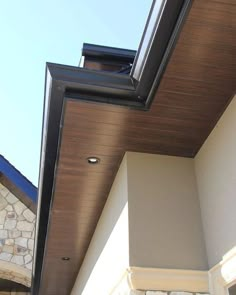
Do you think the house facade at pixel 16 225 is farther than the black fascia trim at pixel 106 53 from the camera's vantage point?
Yes

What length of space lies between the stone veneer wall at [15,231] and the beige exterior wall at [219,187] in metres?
6.63

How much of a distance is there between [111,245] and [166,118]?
1384 mm

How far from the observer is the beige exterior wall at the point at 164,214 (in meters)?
3.17

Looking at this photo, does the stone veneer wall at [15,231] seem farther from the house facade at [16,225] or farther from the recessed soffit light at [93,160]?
the recessed soffit light at [93,160]

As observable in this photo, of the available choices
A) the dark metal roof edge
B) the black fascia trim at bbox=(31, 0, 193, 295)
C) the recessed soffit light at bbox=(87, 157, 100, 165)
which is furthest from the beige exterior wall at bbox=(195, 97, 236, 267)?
the dark metal roof edge

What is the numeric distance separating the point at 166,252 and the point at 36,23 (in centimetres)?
423

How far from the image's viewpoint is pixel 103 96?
3.05 meters

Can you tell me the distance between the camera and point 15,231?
31.2 feet

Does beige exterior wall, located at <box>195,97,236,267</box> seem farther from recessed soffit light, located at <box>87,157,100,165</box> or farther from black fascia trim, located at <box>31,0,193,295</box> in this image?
recessed soffit light, located at <box>87,157,100,165</box>

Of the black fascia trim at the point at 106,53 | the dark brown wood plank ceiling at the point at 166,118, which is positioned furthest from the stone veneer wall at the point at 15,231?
the black fascia trim at the point at 106,53

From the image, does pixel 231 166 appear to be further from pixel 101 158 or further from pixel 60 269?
pixel 60 269

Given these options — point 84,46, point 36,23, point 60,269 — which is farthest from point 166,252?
point 36,23

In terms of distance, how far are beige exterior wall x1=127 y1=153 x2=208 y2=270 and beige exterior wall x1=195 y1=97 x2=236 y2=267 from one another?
0.32 ft

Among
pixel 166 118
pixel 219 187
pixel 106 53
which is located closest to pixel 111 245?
pixel 219 187
